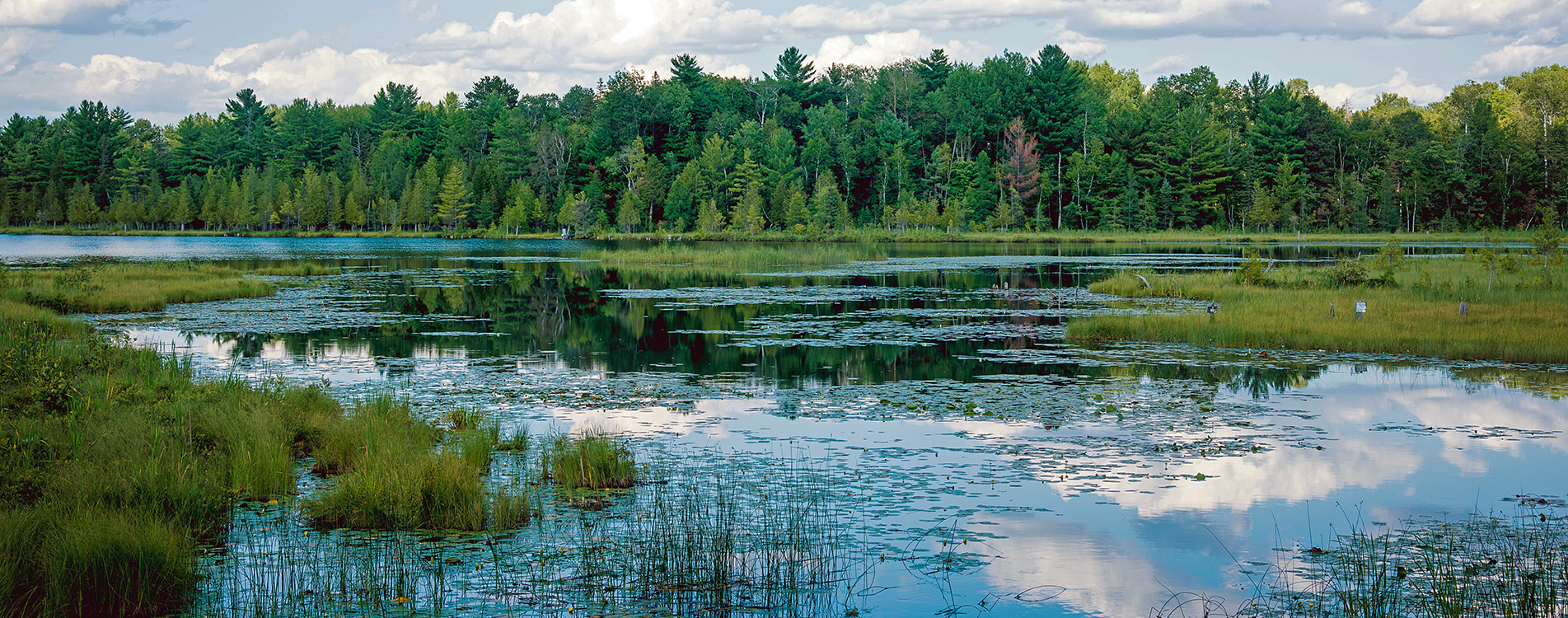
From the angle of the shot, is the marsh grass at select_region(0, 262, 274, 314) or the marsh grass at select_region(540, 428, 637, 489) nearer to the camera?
the marsh grass at select_region(540, 428, 637, 489)

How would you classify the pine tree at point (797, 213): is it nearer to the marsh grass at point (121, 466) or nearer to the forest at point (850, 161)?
the forest at point (850, 161)

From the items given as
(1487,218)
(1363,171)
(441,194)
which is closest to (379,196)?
(441,194)

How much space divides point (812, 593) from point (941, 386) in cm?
1020

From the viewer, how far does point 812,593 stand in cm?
822

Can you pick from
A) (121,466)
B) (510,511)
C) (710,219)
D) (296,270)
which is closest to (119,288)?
(296,270)

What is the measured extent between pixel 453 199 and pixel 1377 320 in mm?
111648

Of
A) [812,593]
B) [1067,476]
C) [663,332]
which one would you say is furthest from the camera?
[663,332]

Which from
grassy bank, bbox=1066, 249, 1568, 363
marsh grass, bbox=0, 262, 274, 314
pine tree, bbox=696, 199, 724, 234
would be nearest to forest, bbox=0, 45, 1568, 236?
pine tree, bbox=696, 199, 724, 234

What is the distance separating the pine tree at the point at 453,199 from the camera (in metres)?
123

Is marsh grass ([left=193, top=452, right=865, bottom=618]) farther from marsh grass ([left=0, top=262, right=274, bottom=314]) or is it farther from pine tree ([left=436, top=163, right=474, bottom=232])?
pine tree ([left=436, top=163, right=474, bottom=232])

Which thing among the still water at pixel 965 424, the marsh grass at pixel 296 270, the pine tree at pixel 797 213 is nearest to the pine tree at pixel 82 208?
the pine tree at pixel 797 213

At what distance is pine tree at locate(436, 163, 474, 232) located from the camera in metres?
123

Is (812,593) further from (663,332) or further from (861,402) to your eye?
(663,332)

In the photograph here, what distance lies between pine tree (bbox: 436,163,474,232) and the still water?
91619 mm
